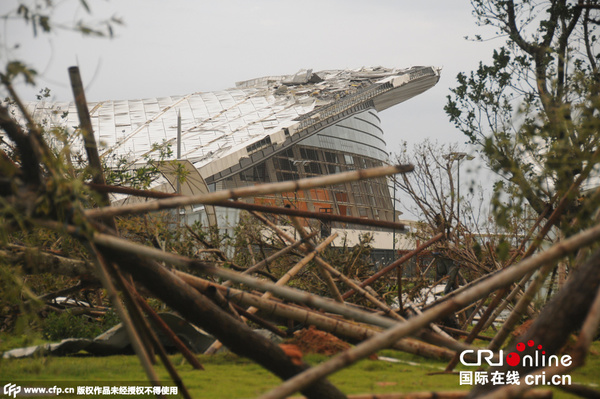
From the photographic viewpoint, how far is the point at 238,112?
46031 mm

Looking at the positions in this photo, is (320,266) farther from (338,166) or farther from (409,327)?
(338,166)

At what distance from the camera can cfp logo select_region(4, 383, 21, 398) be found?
4336 mm

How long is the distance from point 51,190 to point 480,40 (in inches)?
357

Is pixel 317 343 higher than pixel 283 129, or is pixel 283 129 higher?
pixel 317 343

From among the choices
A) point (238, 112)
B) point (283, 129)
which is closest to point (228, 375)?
point (283, 129)

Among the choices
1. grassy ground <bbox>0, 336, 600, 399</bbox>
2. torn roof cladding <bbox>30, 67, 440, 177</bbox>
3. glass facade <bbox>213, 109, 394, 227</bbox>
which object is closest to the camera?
grassy ground <bbox>0, 336, 600, 399</bbox>

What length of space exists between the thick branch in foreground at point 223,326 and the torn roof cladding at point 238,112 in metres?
31.7

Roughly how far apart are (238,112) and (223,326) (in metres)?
43.3

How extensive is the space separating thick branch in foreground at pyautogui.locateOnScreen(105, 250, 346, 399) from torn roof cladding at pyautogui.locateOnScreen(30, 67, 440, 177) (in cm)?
3166

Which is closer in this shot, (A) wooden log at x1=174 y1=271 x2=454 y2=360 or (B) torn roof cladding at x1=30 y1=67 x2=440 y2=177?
(A) wooden log at x1=174 y1=271 x2=454 y2=360

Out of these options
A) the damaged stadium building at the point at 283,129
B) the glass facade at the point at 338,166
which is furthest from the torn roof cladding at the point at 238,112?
the glass facade at the point at 338,166

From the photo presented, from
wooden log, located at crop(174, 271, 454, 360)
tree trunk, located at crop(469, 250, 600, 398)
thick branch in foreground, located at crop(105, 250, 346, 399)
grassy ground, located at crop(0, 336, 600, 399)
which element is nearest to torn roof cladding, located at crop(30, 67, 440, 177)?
grassy ground, located at crop(0, 336, 600, 399)

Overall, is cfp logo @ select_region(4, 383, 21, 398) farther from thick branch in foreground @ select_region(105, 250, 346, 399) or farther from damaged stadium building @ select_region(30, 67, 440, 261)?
damaged stadium building @ select_region(30, 67, 440, 261)

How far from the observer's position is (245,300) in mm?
4668
